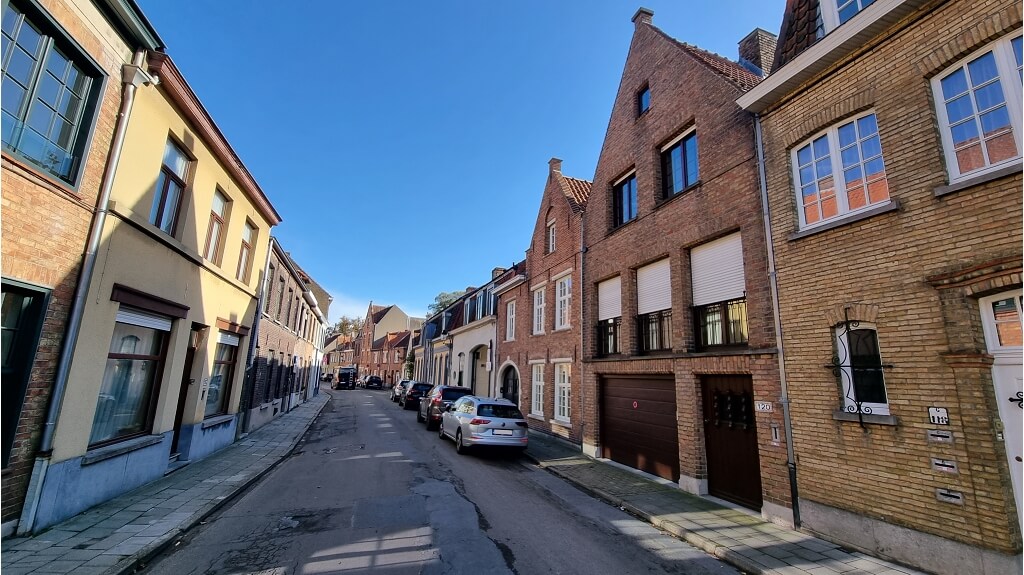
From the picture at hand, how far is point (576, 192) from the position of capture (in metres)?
16.1

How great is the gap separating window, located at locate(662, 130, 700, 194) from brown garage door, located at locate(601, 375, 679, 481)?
4404 millimetres

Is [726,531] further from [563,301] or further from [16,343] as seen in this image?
[16,343]

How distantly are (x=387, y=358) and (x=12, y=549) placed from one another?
52638 millimetres

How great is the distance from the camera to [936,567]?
491 cm

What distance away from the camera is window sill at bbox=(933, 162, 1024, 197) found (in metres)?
4.66

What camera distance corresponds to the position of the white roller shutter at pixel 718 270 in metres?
8.14

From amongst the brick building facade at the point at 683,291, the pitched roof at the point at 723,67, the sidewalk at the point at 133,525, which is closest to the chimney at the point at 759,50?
the brick building facade at the point at 683,291

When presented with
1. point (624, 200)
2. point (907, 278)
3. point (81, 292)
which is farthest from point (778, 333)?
point (81, 292)

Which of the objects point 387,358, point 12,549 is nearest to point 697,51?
point 12,549

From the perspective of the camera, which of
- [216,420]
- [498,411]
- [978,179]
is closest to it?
[978,179]

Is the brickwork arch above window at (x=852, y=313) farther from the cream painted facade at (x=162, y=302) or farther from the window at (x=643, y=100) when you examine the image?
the cream painted facade at (x=162, y=302)

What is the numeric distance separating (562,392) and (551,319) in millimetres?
2585

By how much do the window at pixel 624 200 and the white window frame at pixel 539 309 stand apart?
4.59 metres

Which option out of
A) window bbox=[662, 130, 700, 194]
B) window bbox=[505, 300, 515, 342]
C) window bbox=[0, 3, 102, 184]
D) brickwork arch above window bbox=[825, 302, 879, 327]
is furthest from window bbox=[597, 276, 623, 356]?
window bbox=[0, 3, 102, 184]
